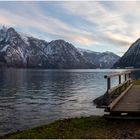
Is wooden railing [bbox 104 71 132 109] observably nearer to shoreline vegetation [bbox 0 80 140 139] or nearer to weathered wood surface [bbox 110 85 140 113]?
weathered wood surface [bbox 110 85 140 113]

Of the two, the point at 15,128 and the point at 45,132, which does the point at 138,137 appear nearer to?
the point at 45,132

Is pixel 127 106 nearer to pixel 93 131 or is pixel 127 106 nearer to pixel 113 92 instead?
pixel 93 131

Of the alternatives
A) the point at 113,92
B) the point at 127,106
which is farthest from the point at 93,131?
the point at 113,92

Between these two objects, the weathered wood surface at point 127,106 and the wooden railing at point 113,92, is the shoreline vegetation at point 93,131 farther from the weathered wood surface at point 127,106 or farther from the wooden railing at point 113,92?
the wooden railing at point 113,92

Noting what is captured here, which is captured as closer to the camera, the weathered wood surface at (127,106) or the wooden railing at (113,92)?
Result: the weathered wood surface at (127,106)

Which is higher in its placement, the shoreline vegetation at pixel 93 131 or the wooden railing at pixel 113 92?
the wooden railing at pixel 113 92

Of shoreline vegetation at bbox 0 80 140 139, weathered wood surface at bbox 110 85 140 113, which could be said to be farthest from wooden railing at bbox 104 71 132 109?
shoreline vegetation at bbox 0 80 140 139

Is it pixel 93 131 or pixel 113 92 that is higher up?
pixel 113 92

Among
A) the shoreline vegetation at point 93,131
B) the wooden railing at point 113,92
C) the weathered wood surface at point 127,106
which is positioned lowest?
the shoreline vegetation at point 93,131

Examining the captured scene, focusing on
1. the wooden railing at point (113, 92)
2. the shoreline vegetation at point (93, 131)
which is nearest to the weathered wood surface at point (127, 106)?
the wooden railing at point (113, 92)

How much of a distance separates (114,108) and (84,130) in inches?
115

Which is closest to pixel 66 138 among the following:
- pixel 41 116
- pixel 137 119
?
pixel 137 119

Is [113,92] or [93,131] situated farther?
[113,92]

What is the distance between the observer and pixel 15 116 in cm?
3169
